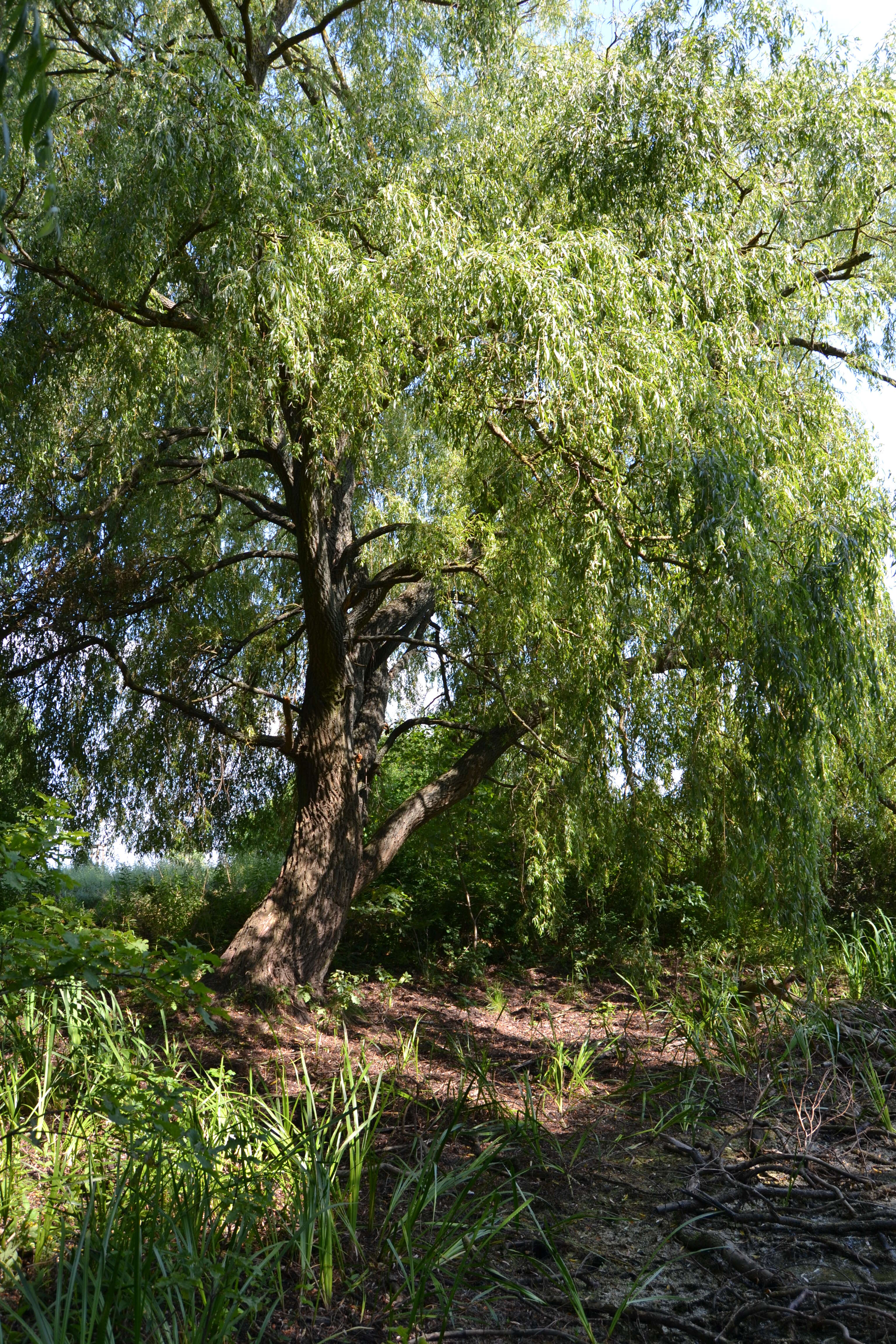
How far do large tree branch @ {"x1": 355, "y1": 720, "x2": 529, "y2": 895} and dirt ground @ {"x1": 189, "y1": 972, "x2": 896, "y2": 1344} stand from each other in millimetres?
1224

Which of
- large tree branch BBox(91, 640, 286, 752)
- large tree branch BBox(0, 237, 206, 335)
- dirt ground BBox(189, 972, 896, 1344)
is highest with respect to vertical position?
large tree branch BBox(0, 237, 206, 335)

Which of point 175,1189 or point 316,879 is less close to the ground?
point 316,879

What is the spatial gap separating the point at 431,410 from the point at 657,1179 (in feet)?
10.9

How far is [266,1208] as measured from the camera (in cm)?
283

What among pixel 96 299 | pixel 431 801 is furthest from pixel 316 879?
pixel 96 299

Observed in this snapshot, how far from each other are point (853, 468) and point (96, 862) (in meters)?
5.96

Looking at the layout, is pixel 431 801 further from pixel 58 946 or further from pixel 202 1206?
pixel 202 1206

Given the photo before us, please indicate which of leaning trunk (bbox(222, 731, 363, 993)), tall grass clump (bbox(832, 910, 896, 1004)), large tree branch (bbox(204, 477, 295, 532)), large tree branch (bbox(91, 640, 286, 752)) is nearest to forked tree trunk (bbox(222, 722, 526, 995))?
leaning trunk (bbox(222, 731, 363, 993))

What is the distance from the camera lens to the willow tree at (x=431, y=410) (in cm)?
445

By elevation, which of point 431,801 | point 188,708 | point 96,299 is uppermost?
point 96,299

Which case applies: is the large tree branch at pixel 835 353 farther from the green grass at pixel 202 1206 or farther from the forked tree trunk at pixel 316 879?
the green grass at pixel 202 1206

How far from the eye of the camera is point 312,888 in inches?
261

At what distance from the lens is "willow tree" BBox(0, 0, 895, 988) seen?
4.45 meters

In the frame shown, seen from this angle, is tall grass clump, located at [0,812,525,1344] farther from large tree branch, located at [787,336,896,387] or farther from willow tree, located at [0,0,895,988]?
large tree branch, located at [787,336,896,387]
